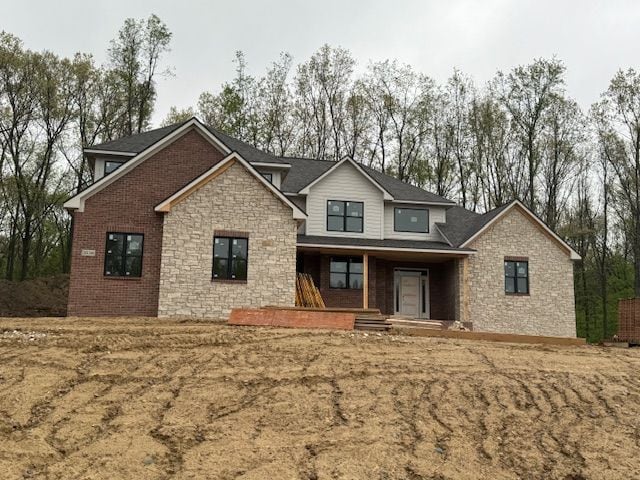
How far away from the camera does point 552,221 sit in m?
36.2

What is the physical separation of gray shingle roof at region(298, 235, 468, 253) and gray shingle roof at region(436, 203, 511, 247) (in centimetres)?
57

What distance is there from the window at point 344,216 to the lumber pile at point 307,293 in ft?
9.88

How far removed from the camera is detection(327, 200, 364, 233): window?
941 inches

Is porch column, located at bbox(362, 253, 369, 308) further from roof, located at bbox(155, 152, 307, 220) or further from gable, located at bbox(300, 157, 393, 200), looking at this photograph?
roof, located at bbox(155, 152, 307, 220)

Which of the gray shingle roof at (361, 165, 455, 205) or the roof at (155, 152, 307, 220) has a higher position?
the gray shingle roof at (361, 165, 455, 205)

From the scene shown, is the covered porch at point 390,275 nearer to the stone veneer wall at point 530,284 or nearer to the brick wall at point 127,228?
the stone veneer wall at point 530,284

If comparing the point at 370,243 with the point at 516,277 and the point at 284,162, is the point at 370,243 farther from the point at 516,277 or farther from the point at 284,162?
the point at 516,277

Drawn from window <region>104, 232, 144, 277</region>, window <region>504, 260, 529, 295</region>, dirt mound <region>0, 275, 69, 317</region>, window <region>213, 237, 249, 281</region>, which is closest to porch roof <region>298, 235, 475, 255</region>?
window <region>504, 260, 529, 295</region>

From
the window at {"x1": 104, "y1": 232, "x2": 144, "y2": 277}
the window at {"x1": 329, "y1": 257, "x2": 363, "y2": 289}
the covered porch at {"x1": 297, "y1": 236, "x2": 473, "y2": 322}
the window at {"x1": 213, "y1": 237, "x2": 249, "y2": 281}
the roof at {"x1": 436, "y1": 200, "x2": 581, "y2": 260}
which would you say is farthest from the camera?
the roof at {"x1": 436, "y1": 200, "x2": 581, "y2": 260}

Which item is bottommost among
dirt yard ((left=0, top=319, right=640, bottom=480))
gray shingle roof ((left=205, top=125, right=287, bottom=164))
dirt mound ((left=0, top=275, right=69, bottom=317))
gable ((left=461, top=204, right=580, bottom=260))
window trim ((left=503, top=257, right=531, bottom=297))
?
dirt yard ((left=0, top=319, right=640, bottom=480))

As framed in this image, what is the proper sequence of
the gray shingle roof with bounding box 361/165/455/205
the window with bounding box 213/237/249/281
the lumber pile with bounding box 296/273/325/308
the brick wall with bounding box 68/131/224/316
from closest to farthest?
the brick wall with bounding box 68/131/224/316
the window with bounding box 213/237/249/281
the lumber pile with bounding box 296/273/325/308
the gray shingle roof with bounding box 361/165/455/205

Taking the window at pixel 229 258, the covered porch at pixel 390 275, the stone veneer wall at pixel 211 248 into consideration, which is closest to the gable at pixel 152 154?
the stone veneer wall at pixel 211 248

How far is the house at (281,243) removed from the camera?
18.8 metres

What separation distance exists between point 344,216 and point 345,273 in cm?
222
